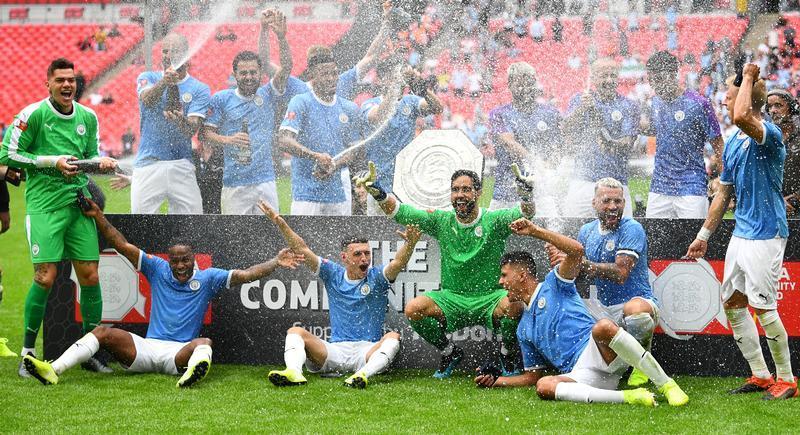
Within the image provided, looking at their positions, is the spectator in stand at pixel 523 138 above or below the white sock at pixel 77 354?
above

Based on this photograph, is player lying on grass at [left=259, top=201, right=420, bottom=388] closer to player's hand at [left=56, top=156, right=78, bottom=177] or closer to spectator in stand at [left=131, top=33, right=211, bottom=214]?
spectator in stand at [left=131, top=33, right=211, bottom=214]

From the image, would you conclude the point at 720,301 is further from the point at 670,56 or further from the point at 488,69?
the point at 488,69

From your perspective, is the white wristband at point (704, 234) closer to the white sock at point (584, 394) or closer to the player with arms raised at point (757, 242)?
the player with arms raised at point (757, 242)

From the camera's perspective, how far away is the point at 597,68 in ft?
23.6

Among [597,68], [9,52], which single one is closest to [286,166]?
[597,68]

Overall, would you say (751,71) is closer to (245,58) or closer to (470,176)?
(470,176)

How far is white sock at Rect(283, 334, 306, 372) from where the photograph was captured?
19.7 ft

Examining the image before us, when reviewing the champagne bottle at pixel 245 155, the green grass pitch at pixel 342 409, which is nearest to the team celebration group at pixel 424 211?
the champagne bottle at pixel 245 155

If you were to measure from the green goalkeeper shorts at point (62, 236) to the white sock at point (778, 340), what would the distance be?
156 inches

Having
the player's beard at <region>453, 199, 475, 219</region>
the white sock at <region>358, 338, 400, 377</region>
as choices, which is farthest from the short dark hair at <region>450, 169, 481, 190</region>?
the white sock at <region>358, 338, 400, 377</region>

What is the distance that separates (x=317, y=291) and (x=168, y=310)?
956mm

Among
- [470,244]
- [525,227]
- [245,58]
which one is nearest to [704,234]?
[525,227]

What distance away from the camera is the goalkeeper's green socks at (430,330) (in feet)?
20.3

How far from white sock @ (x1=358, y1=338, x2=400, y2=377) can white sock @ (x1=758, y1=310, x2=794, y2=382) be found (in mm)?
2071
